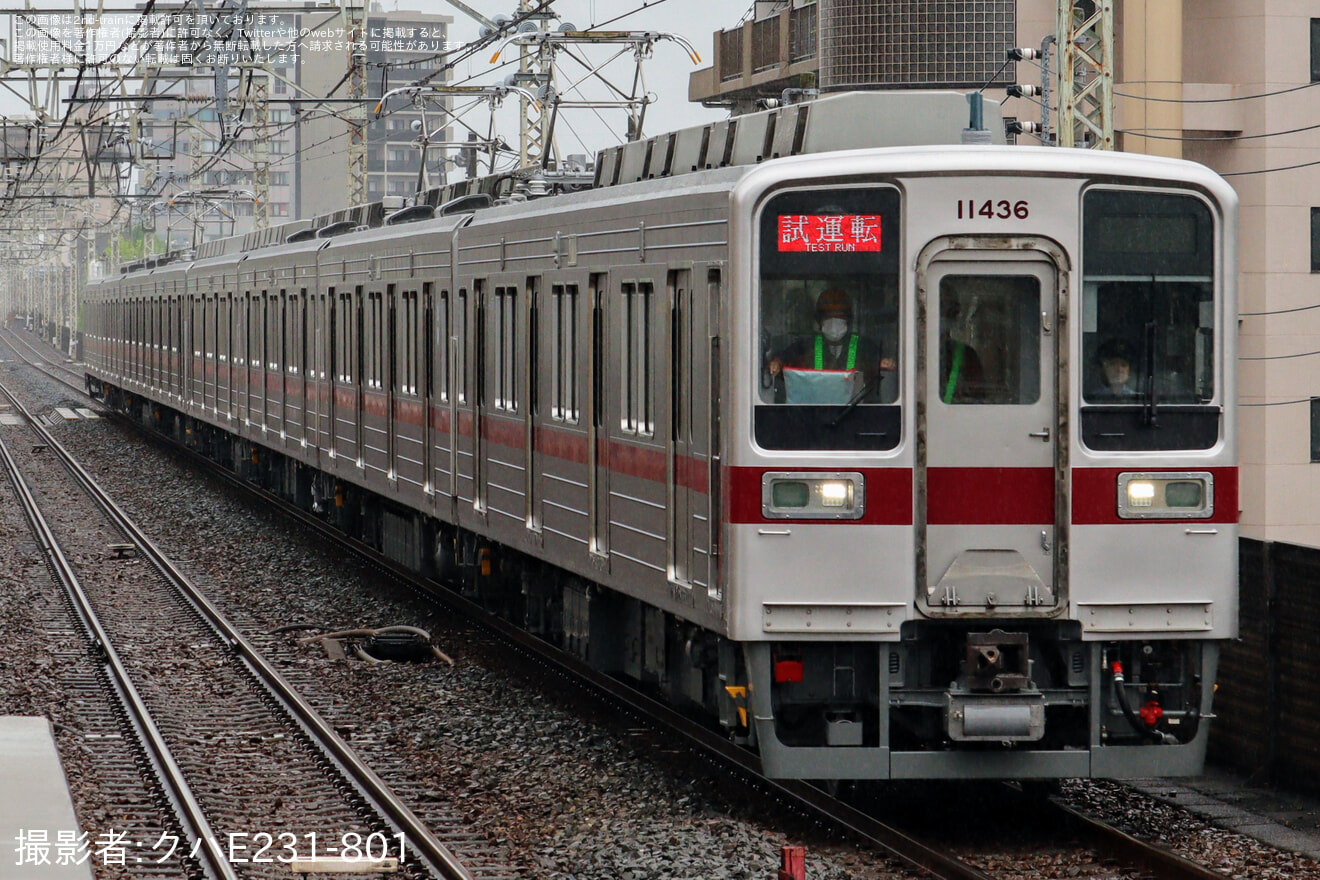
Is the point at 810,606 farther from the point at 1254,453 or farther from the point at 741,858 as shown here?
the point at 1254,453

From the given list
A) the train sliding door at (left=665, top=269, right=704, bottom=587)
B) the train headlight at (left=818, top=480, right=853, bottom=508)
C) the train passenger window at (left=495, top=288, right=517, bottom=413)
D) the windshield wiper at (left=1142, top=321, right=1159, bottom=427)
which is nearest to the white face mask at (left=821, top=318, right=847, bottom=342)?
the train headlight at (left=818, top=480, right=853, bottom=508)

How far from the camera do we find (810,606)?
7.85 m

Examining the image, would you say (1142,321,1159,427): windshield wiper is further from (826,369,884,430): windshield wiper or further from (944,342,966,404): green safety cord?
(826,369,884,430): windshield wiper

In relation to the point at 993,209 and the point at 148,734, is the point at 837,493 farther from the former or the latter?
the point at 148,734

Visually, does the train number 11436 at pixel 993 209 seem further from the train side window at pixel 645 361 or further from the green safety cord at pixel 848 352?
the train side window at pixel 645 361

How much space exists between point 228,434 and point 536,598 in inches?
640

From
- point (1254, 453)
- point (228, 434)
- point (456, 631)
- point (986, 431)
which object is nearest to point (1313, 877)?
point (986, 431)

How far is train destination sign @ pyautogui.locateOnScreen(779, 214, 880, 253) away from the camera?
786 cm

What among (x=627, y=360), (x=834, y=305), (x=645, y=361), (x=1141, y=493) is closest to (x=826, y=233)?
(x=834, y=305)

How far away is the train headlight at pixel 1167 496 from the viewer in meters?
7.91

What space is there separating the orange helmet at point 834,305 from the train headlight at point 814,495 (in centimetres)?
61

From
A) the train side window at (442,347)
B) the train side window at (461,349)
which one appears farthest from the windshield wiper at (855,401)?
the train side window at (442,347)

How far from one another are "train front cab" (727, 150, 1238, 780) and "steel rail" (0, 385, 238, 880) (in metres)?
2.16

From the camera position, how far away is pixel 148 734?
10367mm
